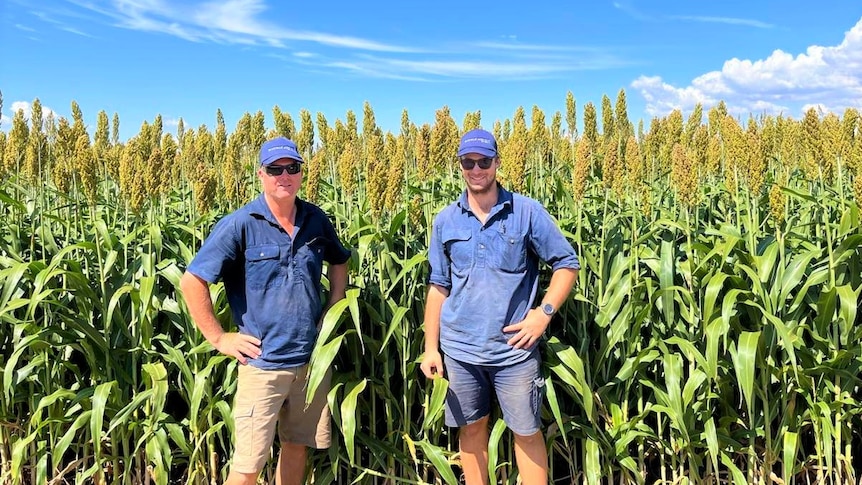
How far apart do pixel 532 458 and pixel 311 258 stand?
1630 millimetres

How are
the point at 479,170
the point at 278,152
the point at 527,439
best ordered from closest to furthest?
the point at 278,152, the point at 479,170, the point at 527,439

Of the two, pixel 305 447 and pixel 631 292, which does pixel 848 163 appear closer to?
pixel 631 292

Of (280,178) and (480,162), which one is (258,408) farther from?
(480,162)

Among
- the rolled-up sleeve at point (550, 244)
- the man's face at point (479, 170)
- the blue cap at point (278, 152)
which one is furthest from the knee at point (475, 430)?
the blue cap at point (278, 152)

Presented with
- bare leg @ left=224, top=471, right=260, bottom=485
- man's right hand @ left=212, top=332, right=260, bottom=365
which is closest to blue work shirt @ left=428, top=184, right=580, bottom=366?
man's right hand @ left=212, top=332, right=260, bottom=365

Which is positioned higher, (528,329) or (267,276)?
(267,276)

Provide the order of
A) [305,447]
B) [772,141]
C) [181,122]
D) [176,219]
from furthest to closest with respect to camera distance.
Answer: [181,122], [772,141], [176,219], [305,447]

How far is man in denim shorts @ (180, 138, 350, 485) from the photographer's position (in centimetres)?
301

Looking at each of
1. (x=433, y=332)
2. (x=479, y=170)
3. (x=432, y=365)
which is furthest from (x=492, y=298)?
(x=479, y=170)

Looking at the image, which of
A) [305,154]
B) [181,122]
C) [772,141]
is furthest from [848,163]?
[181,122]

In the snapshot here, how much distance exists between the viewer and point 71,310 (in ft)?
12.2

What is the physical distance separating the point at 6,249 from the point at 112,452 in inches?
61.2

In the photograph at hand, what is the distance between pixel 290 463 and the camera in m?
3.41

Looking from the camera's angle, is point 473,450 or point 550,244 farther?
point 473,450
